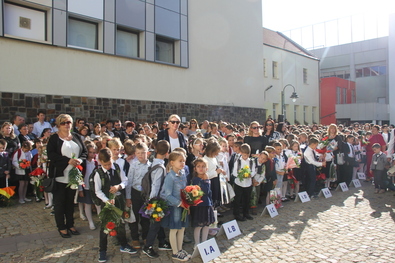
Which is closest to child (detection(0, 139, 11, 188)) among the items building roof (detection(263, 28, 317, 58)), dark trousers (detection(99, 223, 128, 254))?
dark trousers (detection(99, 223, 128, 254))

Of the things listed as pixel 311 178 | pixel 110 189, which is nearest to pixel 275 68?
pixel 311 178

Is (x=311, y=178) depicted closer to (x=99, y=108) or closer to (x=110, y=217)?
(x=110, y=217)

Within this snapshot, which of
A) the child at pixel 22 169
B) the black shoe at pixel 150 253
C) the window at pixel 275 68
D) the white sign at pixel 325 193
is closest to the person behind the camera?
the black shoe at pixel 150 253

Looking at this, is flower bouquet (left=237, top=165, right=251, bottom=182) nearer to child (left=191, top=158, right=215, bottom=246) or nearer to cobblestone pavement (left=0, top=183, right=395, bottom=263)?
cobblestone pavement (left=0, top=183, right=395, bottom=263)

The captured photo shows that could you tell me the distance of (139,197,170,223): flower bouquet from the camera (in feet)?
14.3

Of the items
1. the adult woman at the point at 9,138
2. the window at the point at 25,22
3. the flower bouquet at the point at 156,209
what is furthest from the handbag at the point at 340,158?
the window at the point at 25,22

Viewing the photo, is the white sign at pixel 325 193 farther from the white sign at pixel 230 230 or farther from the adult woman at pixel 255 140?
the white sign at pixel 230 230

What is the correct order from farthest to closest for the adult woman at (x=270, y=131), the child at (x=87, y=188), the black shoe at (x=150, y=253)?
the adult woman at (x=270, y=131), the child at (x=87, y=188), the black shoe at (x=150, y=253)

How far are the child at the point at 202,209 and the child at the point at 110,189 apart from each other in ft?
3.29

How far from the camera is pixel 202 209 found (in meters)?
4.82

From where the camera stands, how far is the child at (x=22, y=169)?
7.56m

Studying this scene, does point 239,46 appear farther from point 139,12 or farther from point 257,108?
point 139,12

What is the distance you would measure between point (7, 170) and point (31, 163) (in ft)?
2.11

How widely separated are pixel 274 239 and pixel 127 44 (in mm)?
12207
